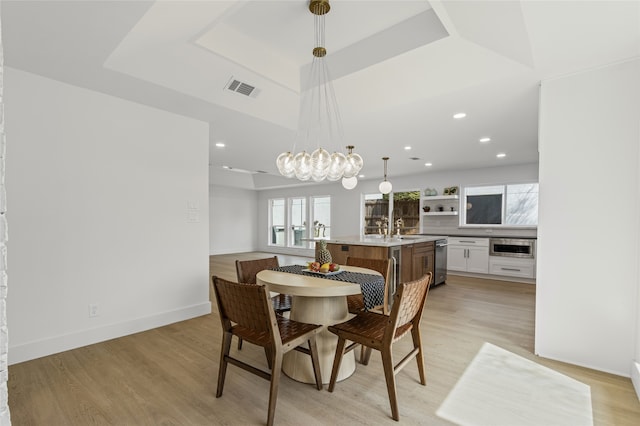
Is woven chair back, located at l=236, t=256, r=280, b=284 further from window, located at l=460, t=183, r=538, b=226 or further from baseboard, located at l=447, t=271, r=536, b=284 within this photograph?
window, located at l=460, t=183, r=538, b=226

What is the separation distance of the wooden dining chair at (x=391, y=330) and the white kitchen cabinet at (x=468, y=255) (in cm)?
498

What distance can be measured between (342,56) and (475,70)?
1.26 metres

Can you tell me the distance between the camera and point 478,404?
206 cm

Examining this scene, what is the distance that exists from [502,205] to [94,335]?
7371 mm

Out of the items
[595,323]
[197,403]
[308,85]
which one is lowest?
[197,403]

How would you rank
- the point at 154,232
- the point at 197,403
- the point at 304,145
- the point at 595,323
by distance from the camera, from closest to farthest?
the point at 197,403 < the point at 595,323 < the point at 154,232 < the point at 304,145

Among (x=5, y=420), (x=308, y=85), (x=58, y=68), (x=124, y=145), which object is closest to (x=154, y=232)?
(x=124, y=145)

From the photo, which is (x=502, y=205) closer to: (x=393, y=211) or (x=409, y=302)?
(x=393, y=211)

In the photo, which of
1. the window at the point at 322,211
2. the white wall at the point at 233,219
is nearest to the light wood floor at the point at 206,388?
the window at the point at 322,211

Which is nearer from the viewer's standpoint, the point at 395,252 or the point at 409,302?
the point at 409,302

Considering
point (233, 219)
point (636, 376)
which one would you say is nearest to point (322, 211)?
point (233, 219)

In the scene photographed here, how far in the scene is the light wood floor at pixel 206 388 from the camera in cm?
192

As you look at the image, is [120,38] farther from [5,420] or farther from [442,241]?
[442,241]

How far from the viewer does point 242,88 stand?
10.9ft
